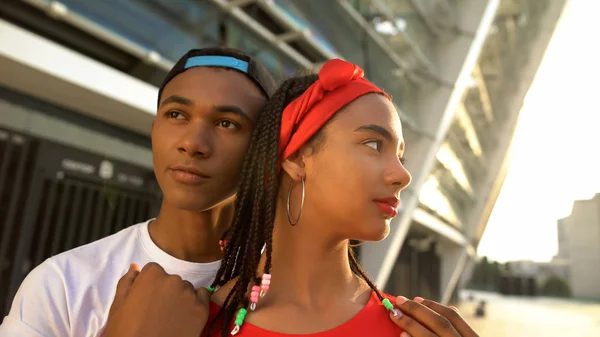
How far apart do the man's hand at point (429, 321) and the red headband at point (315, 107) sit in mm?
510

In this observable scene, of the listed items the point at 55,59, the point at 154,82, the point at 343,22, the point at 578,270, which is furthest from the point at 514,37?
the point at 55,59

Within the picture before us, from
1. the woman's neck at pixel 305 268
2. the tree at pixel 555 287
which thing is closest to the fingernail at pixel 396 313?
the woman's neck at pixel 305 268

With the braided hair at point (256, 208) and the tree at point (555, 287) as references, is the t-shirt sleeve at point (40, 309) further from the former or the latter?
the tree at point (555, 287)

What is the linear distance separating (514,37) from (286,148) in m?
16.7

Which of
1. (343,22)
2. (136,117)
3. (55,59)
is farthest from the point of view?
(343,22)

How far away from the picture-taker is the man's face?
1.21 meters

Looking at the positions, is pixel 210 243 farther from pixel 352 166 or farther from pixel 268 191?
pixel 352 166

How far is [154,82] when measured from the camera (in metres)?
4.16

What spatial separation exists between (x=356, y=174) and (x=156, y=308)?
22.2 inches

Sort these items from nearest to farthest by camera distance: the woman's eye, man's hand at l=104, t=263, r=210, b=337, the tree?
man's hand at l=104, t=263, r=210, b=337 → the woman's eye → the tree

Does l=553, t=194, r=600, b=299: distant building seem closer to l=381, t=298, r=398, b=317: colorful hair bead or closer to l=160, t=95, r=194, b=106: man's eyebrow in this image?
l=381, t=298, r=398, b=317: colorful hair bead

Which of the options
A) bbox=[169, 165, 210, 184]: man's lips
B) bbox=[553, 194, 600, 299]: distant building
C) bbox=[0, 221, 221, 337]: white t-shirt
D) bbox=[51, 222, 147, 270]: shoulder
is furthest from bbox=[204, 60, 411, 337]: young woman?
bbox=[553, 194, 600, 299]: distant building

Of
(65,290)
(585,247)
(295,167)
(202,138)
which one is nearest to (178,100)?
(202,138)

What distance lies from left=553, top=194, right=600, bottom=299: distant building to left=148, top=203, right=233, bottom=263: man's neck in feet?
74.1
